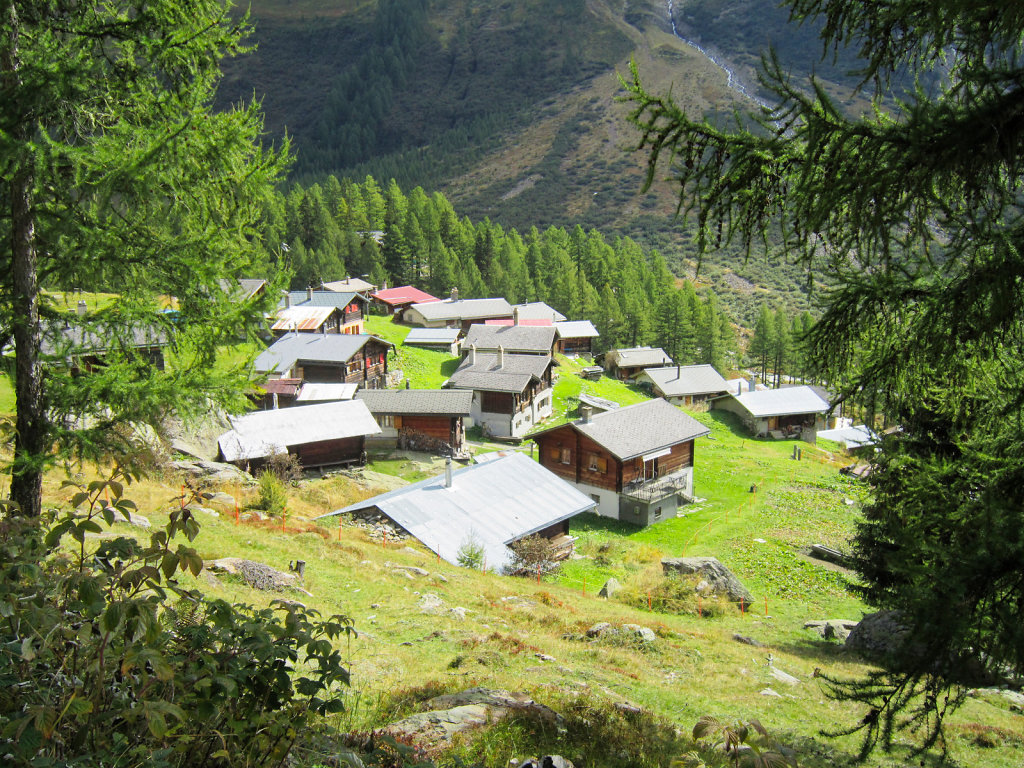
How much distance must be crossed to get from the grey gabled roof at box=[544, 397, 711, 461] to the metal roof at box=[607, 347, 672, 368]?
31193 millimetres

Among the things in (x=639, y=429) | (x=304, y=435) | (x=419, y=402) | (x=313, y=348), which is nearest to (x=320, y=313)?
(x=313, y=348)

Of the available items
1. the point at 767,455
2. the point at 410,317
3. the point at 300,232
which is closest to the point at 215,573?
the point at 767,455

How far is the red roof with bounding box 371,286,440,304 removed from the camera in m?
81.9

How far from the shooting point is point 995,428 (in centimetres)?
698

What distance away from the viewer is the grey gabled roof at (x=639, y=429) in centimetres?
3691

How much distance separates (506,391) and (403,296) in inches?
1509

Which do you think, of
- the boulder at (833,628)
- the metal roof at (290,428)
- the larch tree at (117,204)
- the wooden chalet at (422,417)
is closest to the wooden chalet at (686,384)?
the wooden chalet at (422,417)

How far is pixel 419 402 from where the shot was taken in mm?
44812

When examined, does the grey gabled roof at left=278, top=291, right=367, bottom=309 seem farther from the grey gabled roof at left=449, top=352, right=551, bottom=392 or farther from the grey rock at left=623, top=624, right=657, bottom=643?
the grey rock at left=623, top=624, right=657, bottom=643

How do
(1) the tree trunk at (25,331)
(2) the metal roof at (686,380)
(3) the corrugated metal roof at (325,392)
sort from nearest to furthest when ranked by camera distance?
1. (1) the tree trunk at (25,331)
2. (3) the corrugated metal roof at (325,392)
3. (2) the metal roof at (686,380)

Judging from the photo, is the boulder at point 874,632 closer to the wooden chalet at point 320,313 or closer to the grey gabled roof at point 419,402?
the grey gabled roof at point 419,402

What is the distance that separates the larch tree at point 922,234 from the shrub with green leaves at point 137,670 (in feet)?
14.9

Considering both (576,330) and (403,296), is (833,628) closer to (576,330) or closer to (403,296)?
(576,330)

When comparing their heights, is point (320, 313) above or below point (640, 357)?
above
